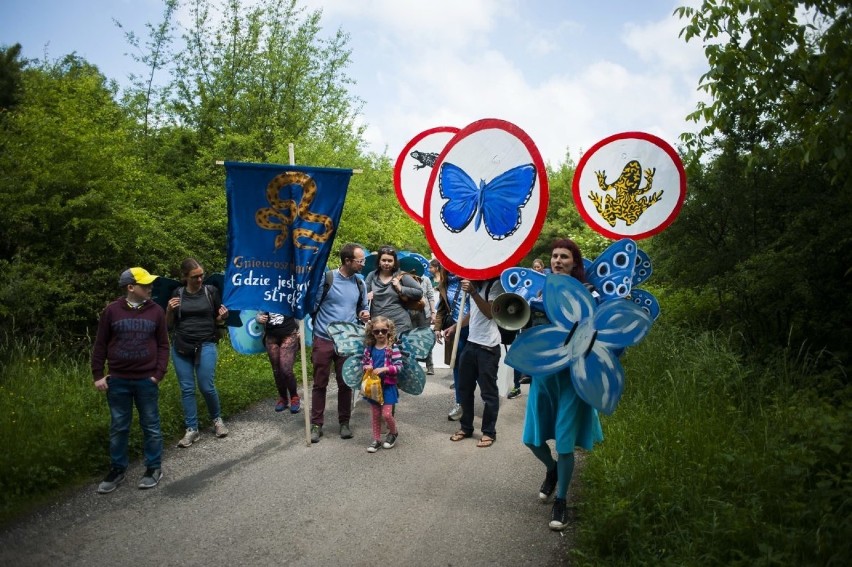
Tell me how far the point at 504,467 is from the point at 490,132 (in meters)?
2.93

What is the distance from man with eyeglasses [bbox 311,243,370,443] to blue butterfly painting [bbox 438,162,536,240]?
136 cm

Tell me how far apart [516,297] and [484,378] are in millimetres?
2021

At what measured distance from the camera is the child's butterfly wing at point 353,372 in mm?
6246

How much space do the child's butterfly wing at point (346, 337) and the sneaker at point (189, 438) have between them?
164cm

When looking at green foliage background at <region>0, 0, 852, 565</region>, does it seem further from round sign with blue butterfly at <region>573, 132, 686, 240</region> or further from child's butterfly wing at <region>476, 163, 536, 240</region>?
child's butterfly wing at <region>476, 163, 536, 240</region>

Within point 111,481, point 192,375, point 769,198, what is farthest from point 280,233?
point 769,198

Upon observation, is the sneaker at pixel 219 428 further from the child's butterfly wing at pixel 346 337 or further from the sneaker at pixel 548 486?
the sneaker at pixel 548 486

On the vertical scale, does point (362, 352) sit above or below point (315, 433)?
above

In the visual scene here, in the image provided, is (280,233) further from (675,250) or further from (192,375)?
(675,250)

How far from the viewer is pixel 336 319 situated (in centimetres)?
663

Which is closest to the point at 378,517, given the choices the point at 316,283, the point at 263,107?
the point at 316,283

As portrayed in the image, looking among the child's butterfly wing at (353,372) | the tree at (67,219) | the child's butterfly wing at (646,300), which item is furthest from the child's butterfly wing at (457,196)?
the tree at (67,219)

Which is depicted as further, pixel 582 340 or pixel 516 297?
pixel 516 297

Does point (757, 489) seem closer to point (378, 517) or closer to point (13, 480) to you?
point (378, 517)
